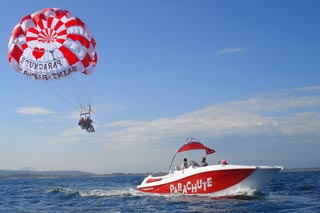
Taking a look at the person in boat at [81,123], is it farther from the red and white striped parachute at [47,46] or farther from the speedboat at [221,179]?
the speedboat at [221,179]

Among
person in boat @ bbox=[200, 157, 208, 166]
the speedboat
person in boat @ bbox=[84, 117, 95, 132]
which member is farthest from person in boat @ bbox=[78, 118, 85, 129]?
person in boat @ bbox=[200, 157, 208, 166]

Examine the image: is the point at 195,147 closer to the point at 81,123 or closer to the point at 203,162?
the point at 203,162

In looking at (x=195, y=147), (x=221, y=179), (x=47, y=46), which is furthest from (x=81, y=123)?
(x=221, y=179)

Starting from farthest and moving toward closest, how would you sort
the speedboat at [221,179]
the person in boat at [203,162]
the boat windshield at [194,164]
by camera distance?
the boat windshield at [194,164], the person in boat at [203,162], the speedboat at [221,179]

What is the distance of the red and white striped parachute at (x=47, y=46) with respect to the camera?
21.2 meters

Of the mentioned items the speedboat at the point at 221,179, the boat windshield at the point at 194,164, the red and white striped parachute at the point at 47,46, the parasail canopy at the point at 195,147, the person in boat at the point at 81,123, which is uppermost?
the red and white striped parachute at the point at 47,46

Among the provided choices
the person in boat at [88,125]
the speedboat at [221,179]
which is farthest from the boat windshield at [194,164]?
the person in boat at [88,125]

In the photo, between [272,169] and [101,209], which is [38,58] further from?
[272,169]

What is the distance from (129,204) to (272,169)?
7449 mm

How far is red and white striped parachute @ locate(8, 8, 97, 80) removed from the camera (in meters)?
21.2

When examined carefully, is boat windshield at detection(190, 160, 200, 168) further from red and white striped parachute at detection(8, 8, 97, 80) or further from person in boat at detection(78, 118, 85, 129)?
red and white striped parachute at detection(8, 8, 97, 80)

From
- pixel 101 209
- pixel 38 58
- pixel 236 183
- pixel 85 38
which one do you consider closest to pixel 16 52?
pixel 38 58

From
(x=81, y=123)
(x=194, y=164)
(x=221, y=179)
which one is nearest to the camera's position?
(x=221, y=179)

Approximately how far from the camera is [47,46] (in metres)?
21.5
